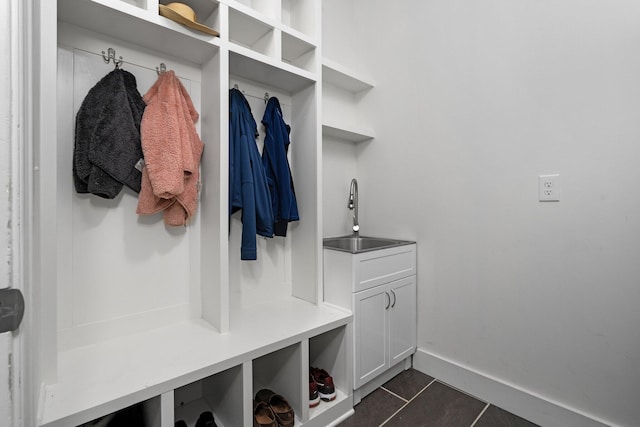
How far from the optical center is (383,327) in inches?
68.9

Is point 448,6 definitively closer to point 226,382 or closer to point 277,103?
point 277,103

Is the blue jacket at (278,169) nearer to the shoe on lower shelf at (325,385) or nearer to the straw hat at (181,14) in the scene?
the straw hat at (181,14)

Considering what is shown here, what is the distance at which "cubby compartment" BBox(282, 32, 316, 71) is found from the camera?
1.68 meters

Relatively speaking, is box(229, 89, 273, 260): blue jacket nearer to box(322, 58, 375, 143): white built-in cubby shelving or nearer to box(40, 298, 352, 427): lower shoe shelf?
box(40, 298, 352, 427): lower shoe shelf

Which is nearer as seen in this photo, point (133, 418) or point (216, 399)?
point (133, 418)

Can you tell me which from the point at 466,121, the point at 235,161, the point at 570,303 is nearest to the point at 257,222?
the point at 235,161

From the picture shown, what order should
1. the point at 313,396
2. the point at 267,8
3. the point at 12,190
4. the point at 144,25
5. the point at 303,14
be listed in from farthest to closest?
the point at 303,14, the point at 267,8, the point at 313,396, the point at 144,25, the point at 12,190

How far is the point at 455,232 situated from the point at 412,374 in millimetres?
969

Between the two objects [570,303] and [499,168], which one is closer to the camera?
[570,303]

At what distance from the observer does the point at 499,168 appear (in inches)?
64.7

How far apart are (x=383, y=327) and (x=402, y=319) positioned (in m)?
0.20

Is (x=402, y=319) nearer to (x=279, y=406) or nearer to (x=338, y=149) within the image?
(x=279, y=406)

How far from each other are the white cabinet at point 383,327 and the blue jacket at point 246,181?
64 centimetres

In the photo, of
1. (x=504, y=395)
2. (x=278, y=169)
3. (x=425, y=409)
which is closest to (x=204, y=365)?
(x=278, y=169)
